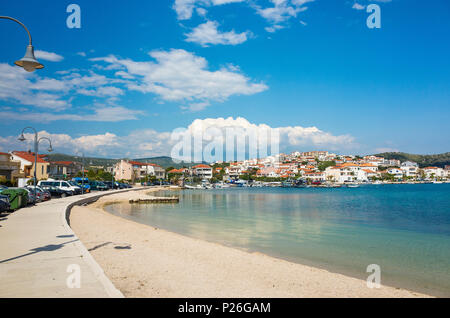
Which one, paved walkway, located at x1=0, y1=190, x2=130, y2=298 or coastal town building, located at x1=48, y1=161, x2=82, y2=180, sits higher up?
coastal town building, located at x1=48, y1=161, x2=82, y2=180

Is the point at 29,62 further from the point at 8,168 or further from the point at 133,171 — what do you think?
the point at 133,171

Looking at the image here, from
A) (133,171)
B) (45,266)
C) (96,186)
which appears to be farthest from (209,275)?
(133,171)

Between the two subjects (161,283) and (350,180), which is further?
(350,180)

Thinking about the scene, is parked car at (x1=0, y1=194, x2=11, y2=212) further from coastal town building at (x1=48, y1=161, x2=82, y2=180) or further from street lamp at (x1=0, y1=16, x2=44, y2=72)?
coastal town building at (x1=48, y1=161, x2=82, y2=180)

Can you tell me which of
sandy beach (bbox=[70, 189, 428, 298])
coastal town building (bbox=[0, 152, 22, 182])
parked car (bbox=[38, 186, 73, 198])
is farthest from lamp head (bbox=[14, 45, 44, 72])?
coastal town building (bbox=[0, 152, 22, 182])

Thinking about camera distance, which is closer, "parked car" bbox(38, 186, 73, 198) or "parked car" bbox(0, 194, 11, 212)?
"parked car" bbox(0, 194, 11, 212)

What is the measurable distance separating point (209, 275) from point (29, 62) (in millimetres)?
7948

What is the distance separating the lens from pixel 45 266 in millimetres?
8062

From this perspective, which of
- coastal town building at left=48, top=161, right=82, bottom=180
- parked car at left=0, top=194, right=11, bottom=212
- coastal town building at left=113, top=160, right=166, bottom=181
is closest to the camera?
parked car at left=0, top=194, right=11, bottom=212

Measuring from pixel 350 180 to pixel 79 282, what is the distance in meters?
191

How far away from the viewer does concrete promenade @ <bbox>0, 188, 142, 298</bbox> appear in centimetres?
629
